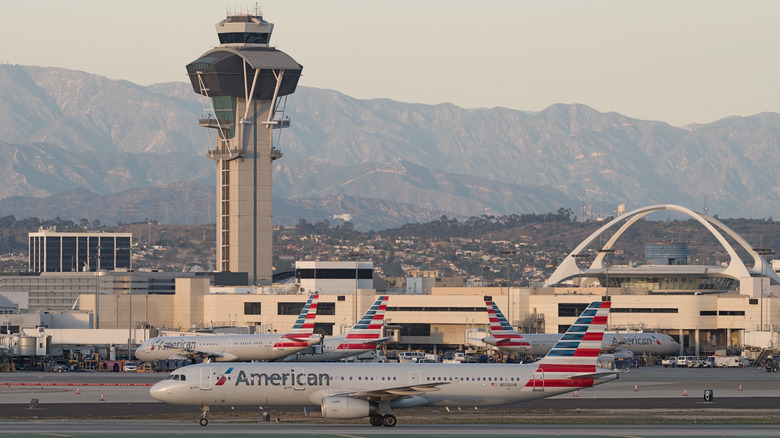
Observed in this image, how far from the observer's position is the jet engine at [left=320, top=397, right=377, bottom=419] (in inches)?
2798

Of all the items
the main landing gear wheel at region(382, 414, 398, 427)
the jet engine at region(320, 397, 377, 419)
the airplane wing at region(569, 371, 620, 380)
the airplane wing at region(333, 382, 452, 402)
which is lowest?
the main landing gear wheel at region(382, 414, 398, 427)

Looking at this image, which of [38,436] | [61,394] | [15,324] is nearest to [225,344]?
[61,394]

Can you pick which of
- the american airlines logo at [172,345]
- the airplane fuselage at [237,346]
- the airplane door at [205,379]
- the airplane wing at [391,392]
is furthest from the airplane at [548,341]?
the airplane door at [205,379]

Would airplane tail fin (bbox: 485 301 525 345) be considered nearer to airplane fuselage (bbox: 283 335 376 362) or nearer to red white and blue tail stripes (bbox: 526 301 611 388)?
Answer: airplane fuselage (bbox: 283 335 376 362)

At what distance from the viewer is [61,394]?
95.8m

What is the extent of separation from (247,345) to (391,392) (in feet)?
182

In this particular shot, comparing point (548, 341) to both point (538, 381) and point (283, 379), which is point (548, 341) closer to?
point (538, 381)

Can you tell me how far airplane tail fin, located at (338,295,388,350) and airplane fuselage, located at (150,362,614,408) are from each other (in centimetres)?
3379

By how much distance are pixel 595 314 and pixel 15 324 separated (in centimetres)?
11022

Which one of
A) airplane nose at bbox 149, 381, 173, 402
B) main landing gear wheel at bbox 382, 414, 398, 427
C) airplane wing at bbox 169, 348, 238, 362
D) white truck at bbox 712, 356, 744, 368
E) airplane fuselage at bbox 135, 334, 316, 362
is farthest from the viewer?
white truck at bbox 712, 356, 744, 368

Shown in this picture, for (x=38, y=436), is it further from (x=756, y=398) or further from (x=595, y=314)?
(x=756, y=398)

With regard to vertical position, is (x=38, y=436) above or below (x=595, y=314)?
below

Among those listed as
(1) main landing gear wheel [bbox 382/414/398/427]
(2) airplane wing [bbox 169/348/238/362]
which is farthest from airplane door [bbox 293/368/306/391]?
(2) airplane wing [bbox 169/348/238/362]

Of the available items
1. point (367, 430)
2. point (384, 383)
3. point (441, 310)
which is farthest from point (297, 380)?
point (441, 310)
